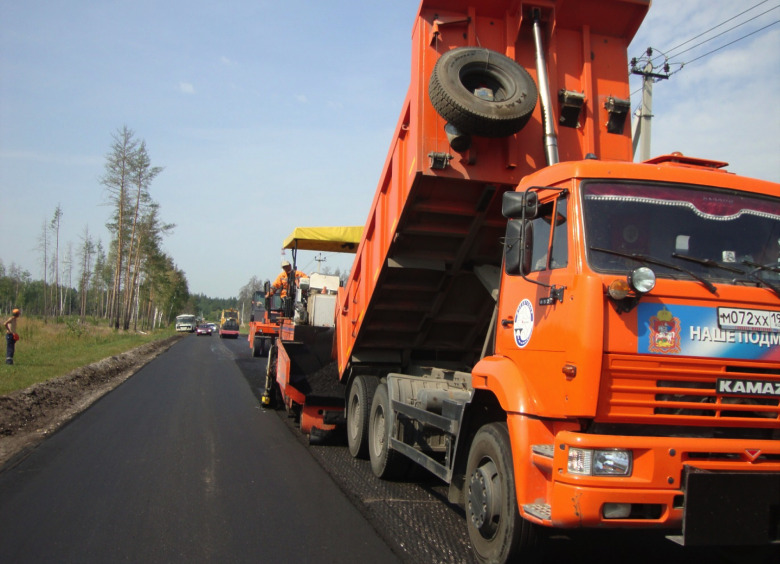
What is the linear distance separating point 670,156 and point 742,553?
9.23ft

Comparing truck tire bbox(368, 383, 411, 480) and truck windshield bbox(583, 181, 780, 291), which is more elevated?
truck windshield bbox(583, 181, 780, 291)

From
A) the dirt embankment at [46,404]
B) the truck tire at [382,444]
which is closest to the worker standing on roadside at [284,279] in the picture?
the dirt embankment at [46,404]

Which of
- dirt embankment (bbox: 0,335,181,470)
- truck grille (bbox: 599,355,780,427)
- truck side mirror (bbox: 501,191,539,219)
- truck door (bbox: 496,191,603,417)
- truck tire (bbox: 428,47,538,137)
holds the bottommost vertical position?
dirt embankment (bbox: 0,335,181,470)

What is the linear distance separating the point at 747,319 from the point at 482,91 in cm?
293

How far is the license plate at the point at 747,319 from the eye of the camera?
12.1ft

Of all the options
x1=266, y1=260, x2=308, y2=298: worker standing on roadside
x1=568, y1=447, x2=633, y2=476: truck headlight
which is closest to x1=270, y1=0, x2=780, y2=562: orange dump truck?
x1=568, y1=447, x2=633, y2=476: truck headlight

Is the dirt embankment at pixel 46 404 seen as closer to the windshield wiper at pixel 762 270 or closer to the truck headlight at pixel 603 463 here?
the truck headlight at pixel 603 463

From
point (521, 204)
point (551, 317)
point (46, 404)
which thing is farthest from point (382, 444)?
point (46, 404)

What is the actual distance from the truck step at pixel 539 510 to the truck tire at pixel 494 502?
0.20 metres

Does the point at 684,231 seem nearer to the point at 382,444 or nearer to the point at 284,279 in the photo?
the point at 382,444

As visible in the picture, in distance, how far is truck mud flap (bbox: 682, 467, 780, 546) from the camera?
134 inches

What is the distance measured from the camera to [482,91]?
5.52 m

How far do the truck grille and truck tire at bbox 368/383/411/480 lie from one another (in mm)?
3398

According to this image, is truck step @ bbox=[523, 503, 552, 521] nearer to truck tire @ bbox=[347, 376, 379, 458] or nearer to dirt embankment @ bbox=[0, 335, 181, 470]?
truck tire @ bbox=[347, 376, 379, 458]
